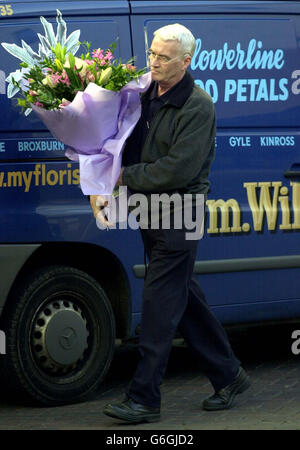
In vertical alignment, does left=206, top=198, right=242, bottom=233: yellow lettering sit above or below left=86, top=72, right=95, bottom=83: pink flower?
below

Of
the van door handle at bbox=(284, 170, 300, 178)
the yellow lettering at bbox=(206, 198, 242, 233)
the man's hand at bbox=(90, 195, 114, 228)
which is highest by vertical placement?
the van door handle at bbox=(284, 170, 300, 178)

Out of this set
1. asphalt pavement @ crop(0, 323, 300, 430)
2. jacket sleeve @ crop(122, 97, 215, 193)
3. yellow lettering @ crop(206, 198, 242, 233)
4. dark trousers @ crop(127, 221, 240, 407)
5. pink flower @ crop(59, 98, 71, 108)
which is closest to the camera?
pink flower @ crop(59, 98, 71, 108)

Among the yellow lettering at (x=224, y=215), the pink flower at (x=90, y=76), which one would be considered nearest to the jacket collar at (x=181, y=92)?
the pink flower at (x=90, y=76)

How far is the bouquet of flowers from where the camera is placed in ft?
18.8

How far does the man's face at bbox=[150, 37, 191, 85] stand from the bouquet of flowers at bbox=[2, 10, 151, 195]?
7cm

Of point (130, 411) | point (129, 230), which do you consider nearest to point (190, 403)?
point (130, 411)

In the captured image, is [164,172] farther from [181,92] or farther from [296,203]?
[296,203]

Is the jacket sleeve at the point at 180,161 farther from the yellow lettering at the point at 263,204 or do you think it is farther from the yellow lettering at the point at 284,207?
the yellow lettering at the point at 284,207

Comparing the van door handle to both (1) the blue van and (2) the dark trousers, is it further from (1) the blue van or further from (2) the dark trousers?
(2) the dark trousers

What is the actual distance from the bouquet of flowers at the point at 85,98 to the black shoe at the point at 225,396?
1279 mm

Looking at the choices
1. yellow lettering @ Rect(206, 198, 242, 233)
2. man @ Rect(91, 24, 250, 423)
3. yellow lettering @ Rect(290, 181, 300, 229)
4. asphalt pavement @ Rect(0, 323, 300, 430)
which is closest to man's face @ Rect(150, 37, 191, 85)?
man @ Rect(91, 24, 250, 423)

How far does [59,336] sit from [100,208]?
0.89 metres

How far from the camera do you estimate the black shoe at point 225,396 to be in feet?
21.0

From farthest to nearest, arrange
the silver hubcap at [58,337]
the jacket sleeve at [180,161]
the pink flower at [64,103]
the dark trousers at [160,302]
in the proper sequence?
the silver hubcap at [58,337] < the dark trousers at [160,302] < the jacket sleeve at [180,161] < the pink flower at [64,103]
